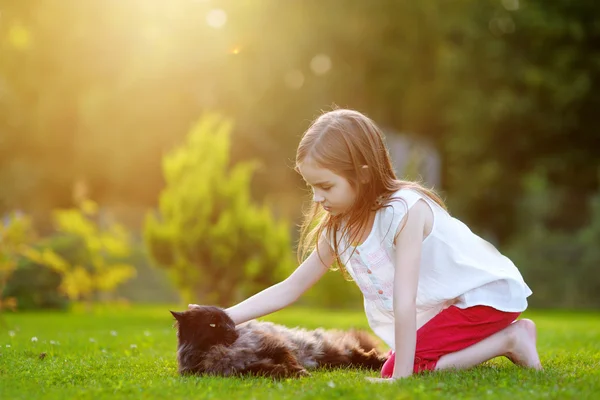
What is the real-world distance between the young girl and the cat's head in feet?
0.72

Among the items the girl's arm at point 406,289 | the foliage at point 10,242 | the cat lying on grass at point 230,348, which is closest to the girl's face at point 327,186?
the girl's arm at point 406,289

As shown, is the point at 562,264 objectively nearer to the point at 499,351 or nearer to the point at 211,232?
the point at 211,232

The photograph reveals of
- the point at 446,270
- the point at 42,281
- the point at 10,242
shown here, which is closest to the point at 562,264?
the point at 42,281

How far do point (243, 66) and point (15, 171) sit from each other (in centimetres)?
863

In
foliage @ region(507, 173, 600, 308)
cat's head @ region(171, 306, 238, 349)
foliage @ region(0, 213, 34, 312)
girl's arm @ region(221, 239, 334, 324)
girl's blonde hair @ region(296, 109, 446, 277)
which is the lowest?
foliage @ region(507, 173, 600, 308)

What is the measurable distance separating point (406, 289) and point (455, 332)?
62 centimetres

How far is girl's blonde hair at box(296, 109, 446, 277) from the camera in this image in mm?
3920

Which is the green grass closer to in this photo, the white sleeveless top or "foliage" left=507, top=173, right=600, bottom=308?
the white sleeveless top

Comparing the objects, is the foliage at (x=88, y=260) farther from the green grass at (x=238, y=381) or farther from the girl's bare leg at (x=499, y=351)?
the girl's bare leg at (x=499, y=351)

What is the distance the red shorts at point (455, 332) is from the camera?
13.6 feet

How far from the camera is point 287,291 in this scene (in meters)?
4.47

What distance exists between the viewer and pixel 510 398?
10.2ft

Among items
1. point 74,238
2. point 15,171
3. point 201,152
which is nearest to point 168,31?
point 15,171

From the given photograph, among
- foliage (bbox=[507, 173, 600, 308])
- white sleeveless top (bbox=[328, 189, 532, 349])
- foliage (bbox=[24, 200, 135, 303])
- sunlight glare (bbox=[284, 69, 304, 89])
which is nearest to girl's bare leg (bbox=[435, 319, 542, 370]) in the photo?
white sleeveless top (bbox=[328, 189, 532, 349])
